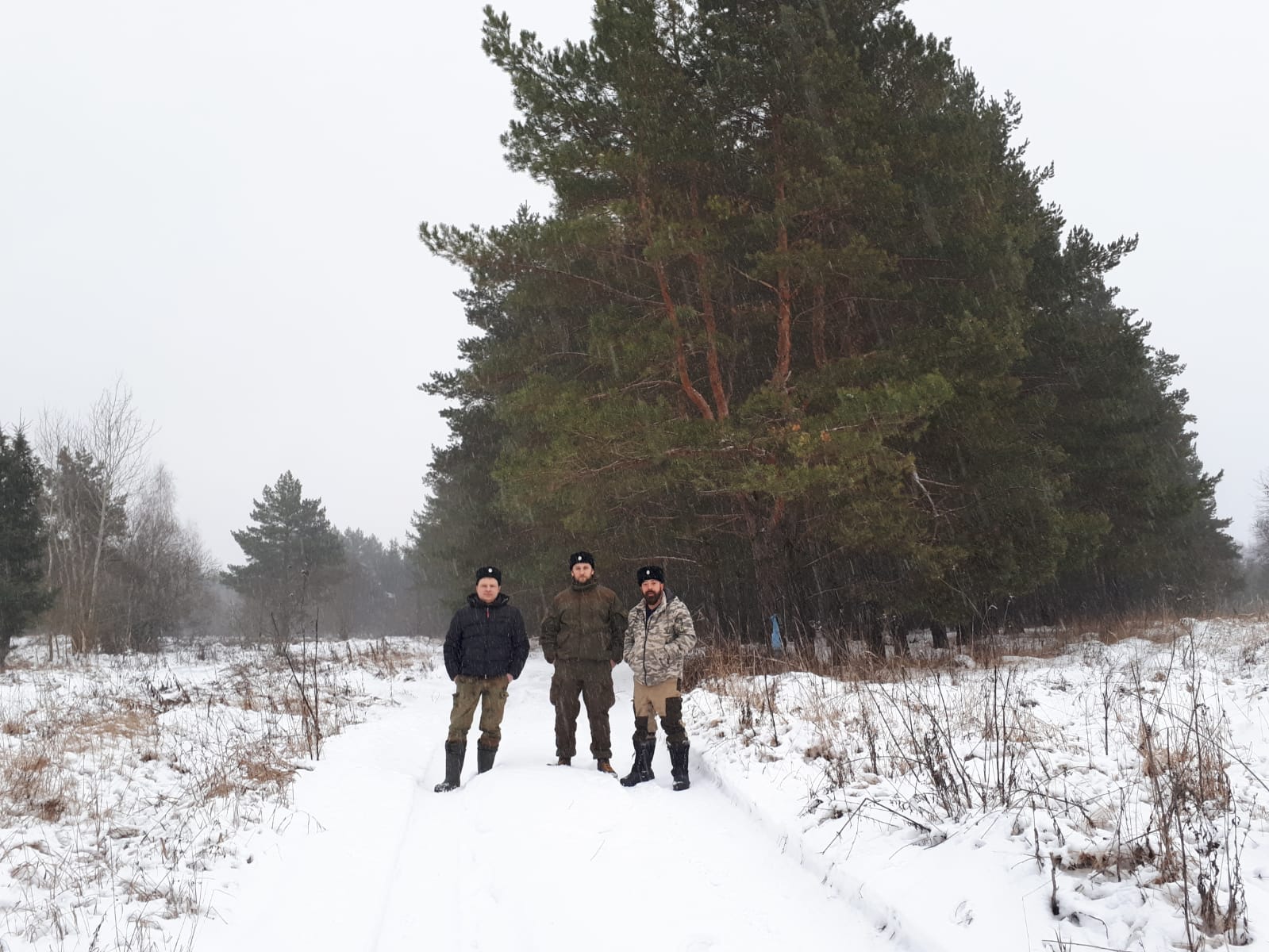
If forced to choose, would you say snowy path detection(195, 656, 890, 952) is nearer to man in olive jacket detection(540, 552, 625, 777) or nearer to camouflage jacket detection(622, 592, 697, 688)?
man in olive jacket detection(540, 552, 625, 777)

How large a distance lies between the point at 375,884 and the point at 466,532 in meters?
23.1

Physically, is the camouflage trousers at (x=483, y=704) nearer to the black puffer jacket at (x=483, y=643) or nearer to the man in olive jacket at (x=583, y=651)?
the black puffer jacket at (x=483, y=643)

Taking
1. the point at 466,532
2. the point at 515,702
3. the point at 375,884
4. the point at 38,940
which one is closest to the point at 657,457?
the point at 515,702

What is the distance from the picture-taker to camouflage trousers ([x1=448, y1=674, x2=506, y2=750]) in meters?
7.22

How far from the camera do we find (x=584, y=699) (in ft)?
23.8

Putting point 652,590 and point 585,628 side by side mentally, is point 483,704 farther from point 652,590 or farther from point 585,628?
point 652,590

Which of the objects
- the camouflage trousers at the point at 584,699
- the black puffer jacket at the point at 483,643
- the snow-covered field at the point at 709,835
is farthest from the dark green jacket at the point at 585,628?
the snow-covered field at the point at 709,835

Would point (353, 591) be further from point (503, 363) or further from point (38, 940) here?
point (38, 940)

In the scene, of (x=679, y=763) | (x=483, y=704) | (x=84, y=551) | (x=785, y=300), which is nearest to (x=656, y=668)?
(x=679, y=763)

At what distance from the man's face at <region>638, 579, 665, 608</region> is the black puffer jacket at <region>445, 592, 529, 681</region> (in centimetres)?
129

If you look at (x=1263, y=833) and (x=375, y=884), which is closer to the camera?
(x=1263, y=833)

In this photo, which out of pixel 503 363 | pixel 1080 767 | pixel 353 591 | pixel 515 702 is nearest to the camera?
pixel 1080 767

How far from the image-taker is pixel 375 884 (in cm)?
434

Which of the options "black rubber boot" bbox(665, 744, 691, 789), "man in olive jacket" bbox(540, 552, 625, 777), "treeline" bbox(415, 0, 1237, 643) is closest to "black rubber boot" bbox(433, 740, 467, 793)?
"man in olive jacket" bbox(540, 552, 625, 777)
